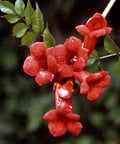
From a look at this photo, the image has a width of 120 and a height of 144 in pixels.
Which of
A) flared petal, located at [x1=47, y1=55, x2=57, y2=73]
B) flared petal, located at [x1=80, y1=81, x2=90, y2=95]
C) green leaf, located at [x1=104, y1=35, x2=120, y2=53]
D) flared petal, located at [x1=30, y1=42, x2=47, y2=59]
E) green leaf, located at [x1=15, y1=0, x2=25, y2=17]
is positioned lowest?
flared petal, located at [x1=80, y1=81, x2=90, y2=95]

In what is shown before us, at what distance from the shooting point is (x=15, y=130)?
4.12 m

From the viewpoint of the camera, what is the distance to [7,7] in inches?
73.9

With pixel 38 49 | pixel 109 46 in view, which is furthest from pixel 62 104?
pixel 109 46

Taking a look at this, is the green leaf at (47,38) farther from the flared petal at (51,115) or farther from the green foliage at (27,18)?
the flared petal at (51,115)

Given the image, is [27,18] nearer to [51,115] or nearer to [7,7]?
[7,7]

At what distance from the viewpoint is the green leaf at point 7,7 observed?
6.10 feet

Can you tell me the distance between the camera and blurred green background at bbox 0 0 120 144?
3.85m

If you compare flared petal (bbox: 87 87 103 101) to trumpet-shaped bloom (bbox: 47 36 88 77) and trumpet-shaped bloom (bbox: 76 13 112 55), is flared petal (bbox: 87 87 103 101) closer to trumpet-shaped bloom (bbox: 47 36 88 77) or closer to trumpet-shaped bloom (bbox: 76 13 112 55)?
trumpet-shaped bloom (bbox: 47 36 88 77)

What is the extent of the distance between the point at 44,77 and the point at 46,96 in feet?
7.89

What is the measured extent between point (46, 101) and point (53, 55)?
237 centimetres

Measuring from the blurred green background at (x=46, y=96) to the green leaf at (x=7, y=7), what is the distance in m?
1.85

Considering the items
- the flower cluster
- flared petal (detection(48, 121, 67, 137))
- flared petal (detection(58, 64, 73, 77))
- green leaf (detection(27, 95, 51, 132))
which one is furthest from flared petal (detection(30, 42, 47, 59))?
green leaf (detection(27, 95, 51, 132))

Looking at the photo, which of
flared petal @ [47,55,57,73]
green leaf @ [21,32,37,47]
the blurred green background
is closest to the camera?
flared petal @ [47,55,57,73]

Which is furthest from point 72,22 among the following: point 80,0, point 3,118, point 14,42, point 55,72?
point 55,72
